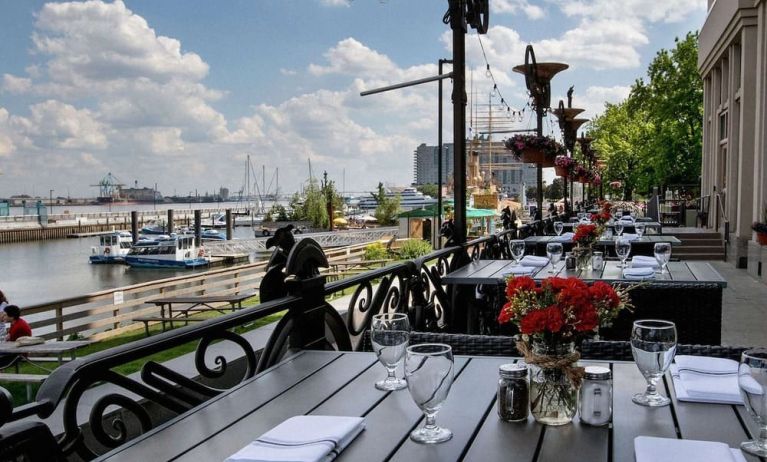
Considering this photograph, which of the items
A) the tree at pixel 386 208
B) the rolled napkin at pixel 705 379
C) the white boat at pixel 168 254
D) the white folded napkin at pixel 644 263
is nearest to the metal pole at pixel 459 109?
the white folded napkin at pixel 644 263

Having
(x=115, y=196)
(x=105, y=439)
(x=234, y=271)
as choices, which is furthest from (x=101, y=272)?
(x=115, y=196)

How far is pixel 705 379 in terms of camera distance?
1940mm

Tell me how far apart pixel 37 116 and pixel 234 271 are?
118578mm

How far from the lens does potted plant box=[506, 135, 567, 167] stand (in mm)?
9172

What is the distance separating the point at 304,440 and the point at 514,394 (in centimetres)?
55

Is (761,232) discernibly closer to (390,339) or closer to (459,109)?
(459,109)

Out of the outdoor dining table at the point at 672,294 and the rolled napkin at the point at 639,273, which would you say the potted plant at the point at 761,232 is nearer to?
the outdoor dining table at the point at 672,294

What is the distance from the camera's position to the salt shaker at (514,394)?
1.68 metres

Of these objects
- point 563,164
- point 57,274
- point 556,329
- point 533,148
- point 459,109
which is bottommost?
point 57,274

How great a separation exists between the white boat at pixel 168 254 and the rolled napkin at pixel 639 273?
47862 millimetres

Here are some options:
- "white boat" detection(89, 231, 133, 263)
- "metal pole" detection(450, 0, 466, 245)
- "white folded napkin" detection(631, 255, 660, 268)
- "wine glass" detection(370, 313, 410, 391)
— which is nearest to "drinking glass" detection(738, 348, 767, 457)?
"wine glass" detection(370, 313, 410, 391)

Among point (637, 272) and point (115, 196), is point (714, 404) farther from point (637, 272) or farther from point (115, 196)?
point (115, 196)

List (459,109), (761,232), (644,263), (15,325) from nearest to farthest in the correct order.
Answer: (644,263) → (459,109) → (15,325) → (761,232)

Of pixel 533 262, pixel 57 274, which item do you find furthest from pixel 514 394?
pixel 57 274
